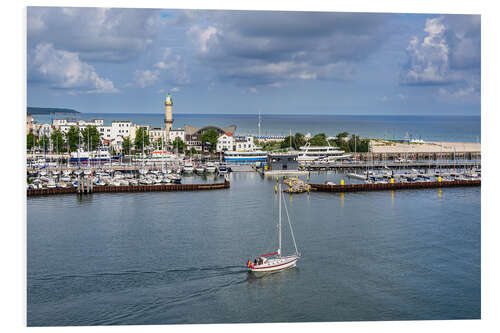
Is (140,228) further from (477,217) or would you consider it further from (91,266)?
(477,217)

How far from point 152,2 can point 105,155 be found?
70.8 feet

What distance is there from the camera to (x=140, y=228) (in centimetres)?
1409

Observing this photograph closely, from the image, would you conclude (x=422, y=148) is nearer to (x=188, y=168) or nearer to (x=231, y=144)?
(x=231, y=144)

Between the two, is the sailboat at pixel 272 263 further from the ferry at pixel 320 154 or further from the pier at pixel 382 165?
the ferry at pixel 320 154

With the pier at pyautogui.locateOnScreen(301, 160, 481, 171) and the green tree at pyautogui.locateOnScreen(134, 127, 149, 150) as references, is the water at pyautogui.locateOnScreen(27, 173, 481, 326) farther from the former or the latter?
the green tree at pyautogui.locateOnScreen(134, 127, 149, 150)

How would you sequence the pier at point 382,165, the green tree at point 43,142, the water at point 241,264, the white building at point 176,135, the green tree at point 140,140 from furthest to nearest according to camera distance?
the white building at point 176,135 → the green tree at point 140,140 → the green tree at point 43,142 → the pier at point 382,165 → the water at point 241,264

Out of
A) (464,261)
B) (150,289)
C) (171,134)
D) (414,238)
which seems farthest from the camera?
(171,134)

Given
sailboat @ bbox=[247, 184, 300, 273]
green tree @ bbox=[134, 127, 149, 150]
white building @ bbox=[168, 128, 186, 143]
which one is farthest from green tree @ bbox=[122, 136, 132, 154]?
sailboat @ bbox=[247, 184, 300, 273]

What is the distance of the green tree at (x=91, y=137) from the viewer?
107 feet

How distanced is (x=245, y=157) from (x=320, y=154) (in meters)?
4.90

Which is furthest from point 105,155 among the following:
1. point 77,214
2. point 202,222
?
point 202,222

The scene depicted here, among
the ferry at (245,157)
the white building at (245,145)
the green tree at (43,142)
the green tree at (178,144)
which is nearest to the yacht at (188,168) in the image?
the ferry at (245,157)

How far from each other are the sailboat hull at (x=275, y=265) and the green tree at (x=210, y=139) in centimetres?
2560

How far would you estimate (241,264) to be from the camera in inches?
428
